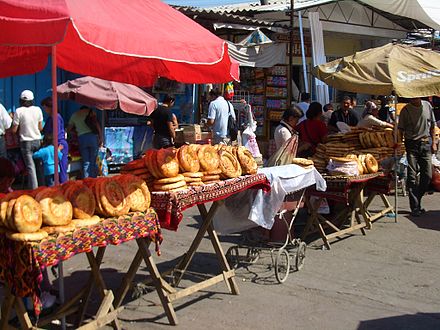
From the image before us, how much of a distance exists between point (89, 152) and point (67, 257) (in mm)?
7274

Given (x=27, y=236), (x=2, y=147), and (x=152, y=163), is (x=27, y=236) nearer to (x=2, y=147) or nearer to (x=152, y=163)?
(x=152, y=163)

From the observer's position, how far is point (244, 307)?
5355mm

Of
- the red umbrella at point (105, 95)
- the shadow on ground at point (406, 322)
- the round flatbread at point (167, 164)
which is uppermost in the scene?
the red umbrella at point (105, 95)

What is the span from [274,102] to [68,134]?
747 cm

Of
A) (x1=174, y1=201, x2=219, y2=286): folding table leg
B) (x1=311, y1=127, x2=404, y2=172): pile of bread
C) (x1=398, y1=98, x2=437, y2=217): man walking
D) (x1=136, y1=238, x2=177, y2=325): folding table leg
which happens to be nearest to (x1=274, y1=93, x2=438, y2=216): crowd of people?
(x1=398, y1=98, x2=437, y2=217): man walking

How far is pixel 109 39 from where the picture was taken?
3799 millimetres

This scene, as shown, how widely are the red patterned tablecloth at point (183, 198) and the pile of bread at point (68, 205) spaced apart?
0.17 m

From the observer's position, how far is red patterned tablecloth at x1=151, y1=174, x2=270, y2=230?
4652 mm

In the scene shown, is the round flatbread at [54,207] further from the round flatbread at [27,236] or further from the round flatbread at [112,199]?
the round flatbread at [112,199]

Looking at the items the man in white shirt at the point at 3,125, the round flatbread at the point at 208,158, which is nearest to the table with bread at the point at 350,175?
the round flatbread at the point at 208,158

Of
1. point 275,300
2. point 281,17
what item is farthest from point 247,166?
point 281,17

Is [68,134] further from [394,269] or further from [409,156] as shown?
[394,269]

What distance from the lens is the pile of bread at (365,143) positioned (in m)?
8.51

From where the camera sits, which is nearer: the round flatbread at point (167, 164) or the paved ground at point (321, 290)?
the round flatbread at point (167, 164)
